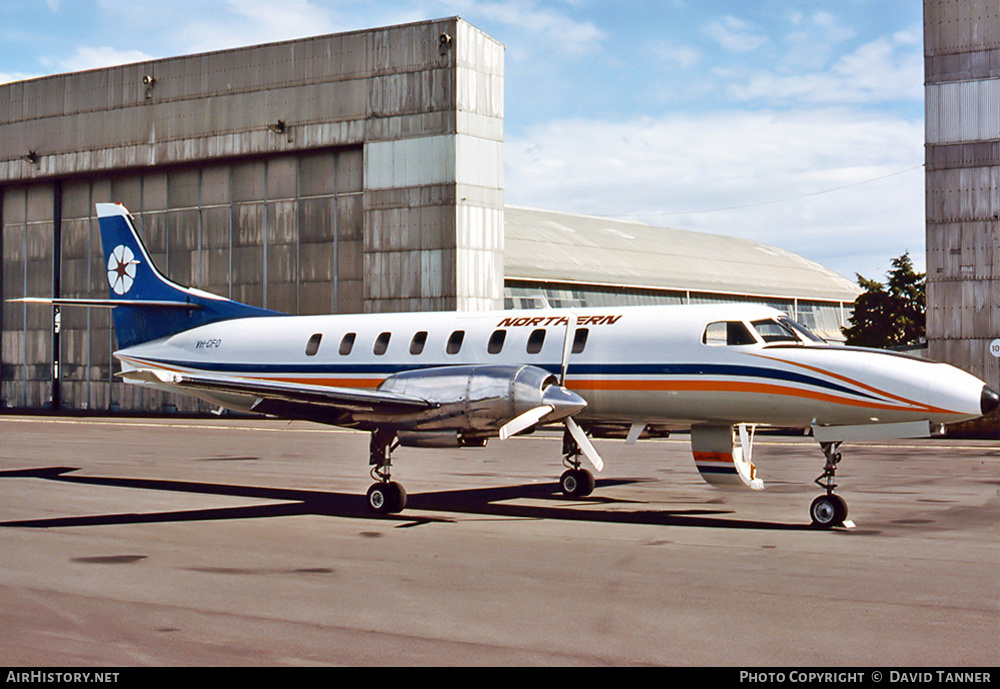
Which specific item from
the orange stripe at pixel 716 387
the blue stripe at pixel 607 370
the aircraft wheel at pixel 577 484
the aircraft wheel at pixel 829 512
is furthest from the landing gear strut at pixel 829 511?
the aircraft wheel at pixel 577 484

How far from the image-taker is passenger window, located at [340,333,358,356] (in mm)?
19219

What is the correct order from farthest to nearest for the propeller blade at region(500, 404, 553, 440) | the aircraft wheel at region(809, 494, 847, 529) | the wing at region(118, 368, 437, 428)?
the wing at region(118, 368, 437, 428)
the propeller blade at region(500, 404, 553, 440)
the aircraft wheel at region(809, 494, 847, 529)

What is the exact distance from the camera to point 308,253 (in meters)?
50.2

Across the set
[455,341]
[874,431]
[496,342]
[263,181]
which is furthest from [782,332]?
[263,181]

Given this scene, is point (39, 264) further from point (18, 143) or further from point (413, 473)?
point (413, 473)

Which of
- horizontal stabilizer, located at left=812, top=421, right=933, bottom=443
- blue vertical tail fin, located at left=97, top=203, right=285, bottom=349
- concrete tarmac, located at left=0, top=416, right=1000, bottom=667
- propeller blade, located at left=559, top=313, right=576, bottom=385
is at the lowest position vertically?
concrete tarmac, located at left=0, top=416, right=1000, bottom=667

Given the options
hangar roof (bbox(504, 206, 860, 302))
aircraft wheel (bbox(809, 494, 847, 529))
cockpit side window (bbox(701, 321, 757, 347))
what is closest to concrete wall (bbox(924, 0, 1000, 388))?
hangar roof (bbox(504, 206, 860, 302))

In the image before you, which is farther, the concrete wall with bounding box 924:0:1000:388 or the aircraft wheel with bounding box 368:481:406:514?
the concrete wall with bounding box 924:0:1000:388

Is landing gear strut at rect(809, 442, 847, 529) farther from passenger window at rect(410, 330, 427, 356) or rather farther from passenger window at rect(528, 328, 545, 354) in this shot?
passenger window at rect(410, 330, 427, 356)

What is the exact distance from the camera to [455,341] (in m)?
18.1

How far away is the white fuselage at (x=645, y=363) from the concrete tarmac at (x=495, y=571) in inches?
67.4

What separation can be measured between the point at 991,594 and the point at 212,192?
48.7 metres

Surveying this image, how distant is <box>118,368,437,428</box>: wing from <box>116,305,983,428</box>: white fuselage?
199 cm

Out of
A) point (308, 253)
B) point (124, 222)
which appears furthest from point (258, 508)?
point (308, 253)
